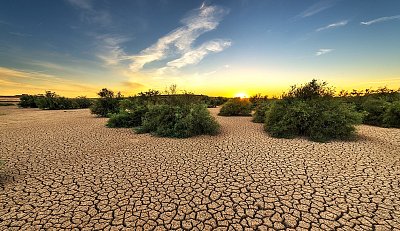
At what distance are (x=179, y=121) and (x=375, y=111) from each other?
11831mm

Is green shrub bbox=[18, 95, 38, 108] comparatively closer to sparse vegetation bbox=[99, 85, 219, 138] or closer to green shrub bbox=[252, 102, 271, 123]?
sparse vegetation bbox=[99, 85, 219, 138]

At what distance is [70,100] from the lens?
2786cm

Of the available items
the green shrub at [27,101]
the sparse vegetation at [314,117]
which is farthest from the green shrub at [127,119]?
the green shrub at [27,101]

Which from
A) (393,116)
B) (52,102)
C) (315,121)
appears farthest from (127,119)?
(52,102)

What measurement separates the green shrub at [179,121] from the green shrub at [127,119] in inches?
62.1

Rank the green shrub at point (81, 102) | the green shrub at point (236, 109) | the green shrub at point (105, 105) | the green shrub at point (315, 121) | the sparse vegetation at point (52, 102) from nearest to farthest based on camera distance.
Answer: the green shrub at point (315, 121) → the green shrub at point (105, 105) → the green shrub at point (236, 109) → the sparse vegetation at point (52, 102) → the green shrub at point (81, 102)

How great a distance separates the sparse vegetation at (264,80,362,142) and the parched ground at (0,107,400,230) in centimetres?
97

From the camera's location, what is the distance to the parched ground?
10.1ft

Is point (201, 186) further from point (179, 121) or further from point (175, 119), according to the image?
point (175, 119)

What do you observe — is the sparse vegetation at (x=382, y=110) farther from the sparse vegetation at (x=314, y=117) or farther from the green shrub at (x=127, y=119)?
the green shrub at (x=127, y=119)

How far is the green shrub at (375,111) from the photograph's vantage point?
37.1 ft

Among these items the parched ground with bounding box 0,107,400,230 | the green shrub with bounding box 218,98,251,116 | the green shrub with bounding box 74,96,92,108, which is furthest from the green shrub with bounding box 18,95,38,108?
the green shrub with bounding box 218,98,251,116

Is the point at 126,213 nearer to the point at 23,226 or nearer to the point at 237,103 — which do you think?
the point at 23,226

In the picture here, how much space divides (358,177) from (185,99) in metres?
8.23
